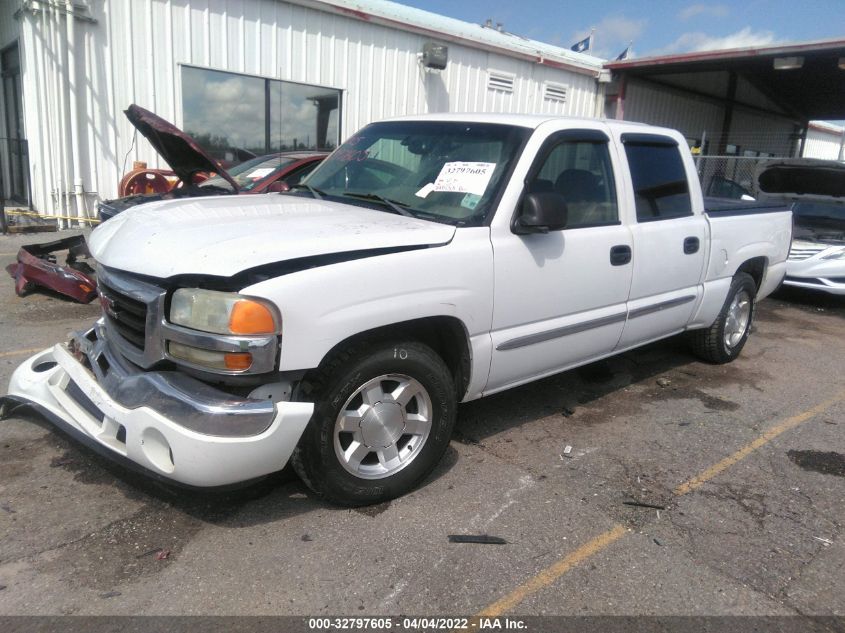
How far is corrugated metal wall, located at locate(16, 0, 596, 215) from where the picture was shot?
31.6ft

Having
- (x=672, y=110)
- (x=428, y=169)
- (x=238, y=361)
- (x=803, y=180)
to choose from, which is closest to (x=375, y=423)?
(x=238, y=361)

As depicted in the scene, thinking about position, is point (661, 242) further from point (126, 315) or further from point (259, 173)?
point (259, 173)

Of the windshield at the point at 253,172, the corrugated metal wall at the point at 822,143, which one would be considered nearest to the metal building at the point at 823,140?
the corrugated metal wall at the point at 822,143

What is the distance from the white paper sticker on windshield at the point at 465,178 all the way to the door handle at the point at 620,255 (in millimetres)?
973

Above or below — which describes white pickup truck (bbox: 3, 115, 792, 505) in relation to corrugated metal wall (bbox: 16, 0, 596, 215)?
below

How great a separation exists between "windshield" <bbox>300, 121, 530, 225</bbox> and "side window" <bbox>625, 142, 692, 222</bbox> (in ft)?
3.50

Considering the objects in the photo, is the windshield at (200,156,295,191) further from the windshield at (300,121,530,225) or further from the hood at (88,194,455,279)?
the hood at (88,194,455,279)

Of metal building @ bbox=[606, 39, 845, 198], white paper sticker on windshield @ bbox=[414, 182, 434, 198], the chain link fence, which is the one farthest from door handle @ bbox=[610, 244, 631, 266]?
metal building @ bbox=[606, 39, 845, 198]

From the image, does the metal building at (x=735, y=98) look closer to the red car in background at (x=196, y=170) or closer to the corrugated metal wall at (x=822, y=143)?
the corrugated metal wall at (x=822, y=143)

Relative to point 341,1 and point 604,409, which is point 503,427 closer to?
point 604,409

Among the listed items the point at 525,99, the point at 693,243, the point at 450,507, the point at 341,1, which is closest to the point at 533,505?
the point at 450,507

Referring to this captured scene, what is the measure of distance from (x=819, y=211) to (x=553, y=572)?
350 inches

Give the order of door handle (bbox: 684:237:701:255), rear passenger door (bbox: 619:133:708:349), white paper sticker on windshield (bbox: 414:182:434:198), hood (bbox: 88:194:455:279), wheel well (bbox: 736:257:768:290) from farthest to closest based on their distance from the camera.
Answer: wheel well (bbox: 736:257:768:290) < door handle (bbox: 684:237:701:255) < rear passenger door (bbox: 619:133:708:349) < white paper sticker on windshield (bbox: 414:182:434:198) < hood (bbox: 88:194:455:279)

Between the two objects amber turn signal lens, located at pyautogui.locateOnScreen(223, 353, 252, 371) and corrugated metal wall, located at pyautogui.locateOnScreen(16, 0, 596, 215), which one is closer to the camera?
amber turn signal lens, located at pyautogui.locateOnScreen(223, 353, 252, 371)
